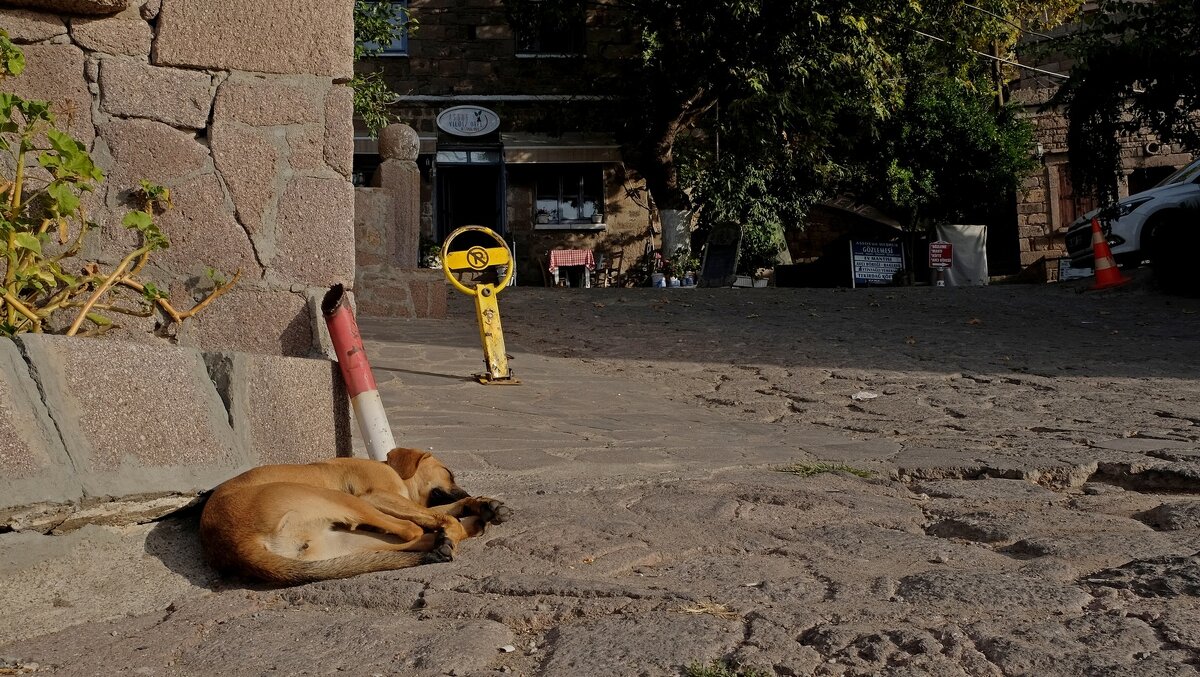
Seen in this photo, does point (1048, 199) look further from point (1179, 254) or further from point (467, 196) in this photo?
point (1179, 254)

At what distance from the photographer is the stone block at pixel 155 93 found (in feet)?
13.0

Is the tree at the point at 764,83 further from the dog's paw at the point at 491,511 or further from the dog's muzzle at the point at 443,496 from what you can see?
the dog's paw at the point at 491,511

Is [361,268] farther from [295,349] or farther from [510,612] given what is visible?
[510,612]

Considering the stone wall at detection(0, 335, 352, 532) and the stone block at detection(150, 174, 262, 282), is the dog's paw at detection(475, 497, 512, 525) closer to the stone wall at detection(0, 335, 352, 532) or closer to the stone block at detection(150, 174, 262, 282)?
the stone wall at detection(0, 335, 352, 532)

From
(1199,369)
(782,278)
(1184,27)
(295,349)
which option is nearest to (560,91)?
(782,278)

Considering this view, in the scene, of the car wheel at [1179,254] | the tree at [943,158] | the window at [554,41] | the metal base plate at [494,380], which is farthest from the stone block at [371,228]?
the tree at [943,158]

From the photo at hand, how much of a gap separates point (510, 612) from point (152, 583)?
3.52 feet

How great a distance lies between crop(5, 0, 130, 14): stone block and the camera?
150 inches

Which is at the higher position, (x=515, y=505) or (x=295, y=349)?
(x=295, y=349)

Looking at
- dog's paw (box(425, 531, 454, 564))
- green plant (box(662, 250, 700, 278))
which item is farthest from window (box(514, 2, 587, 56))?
dog's paw (box(425, 531, 454, 564))

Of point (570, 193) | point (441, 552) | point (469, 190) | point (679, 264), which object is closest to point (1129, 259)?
point (679, 264)

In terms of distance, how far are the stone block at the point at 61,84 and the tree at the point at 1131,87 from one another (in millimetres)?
12267

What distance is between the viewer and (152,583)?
120 inches

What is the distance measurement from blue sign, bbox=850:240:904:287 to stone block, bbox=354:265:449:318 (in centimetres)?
1157
